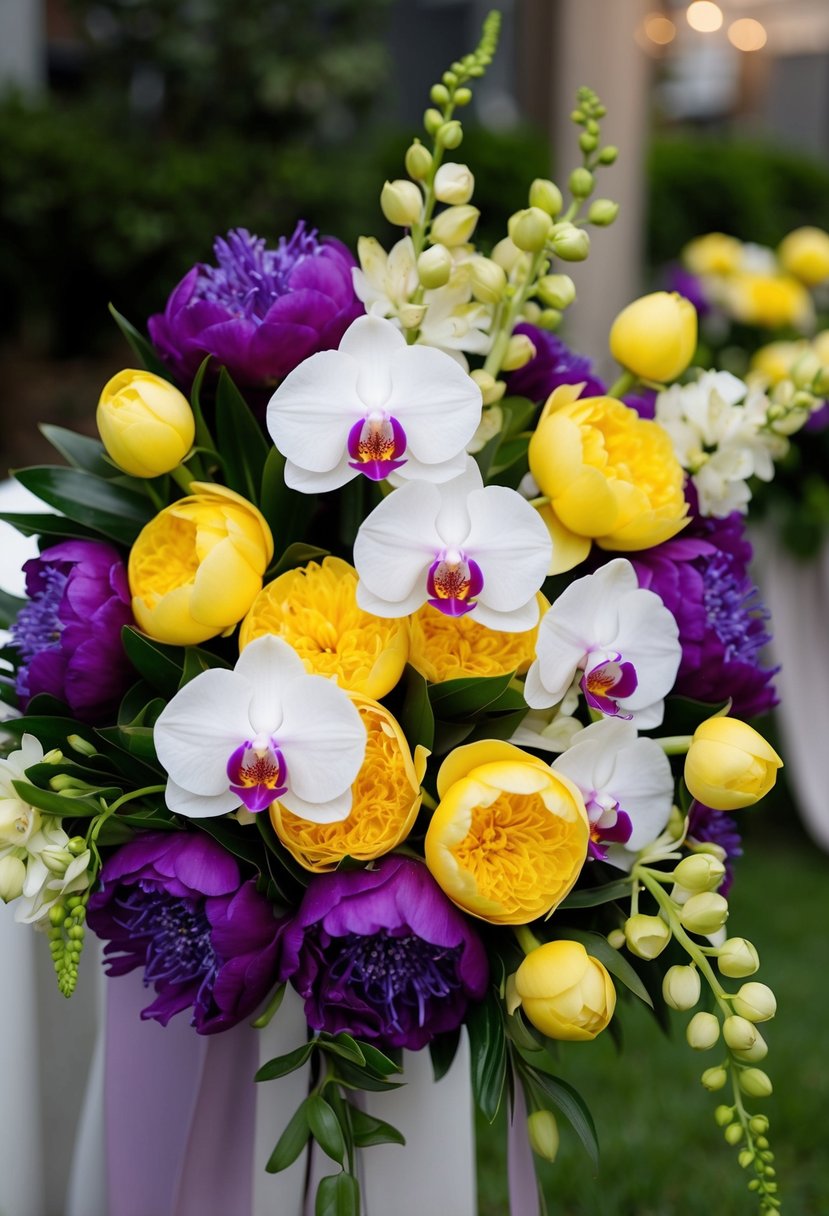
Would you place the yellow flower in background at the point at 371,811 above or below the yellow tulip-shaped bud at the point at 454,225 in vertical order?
below

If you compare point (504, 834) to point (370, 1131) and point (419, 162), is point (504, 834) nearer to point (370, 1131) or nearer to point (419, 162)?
point (370, 1131)

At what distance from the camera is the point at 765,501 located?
2.79m

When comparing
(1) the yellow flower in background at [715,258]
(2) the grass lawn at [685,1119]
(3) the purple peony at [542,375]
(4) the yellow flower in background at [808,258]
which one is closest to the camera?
(3) the purple peony at [542,375]

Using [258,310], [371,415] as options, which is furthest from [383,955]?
[258,310]

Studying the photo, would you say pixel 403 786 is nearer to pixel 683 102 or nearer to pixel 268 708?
pixel 268 708

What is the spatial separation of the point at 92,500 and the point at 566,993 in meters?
0.42

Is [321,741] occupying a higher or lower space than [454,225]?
lower

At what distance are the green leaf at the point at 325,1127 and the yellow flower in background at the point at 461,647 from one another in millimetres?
233

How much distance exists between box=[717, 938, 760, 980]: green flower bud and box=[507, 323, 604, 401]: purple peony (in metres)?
0.37

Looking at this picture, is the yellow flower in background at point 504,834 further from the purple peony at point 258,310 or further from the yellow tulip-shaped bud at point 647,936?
the purple peony at point 258,310

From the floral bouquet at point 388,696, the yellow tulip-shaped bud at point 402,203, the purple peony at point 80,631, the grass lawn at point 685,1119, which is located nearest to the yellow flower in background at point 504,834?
the floral bouquet at point 388,696

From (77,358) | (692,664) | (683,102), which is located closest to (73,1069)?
(692,664)

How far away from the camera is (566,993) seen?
623mm

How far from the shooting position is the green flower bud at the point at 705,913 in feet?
2.10
